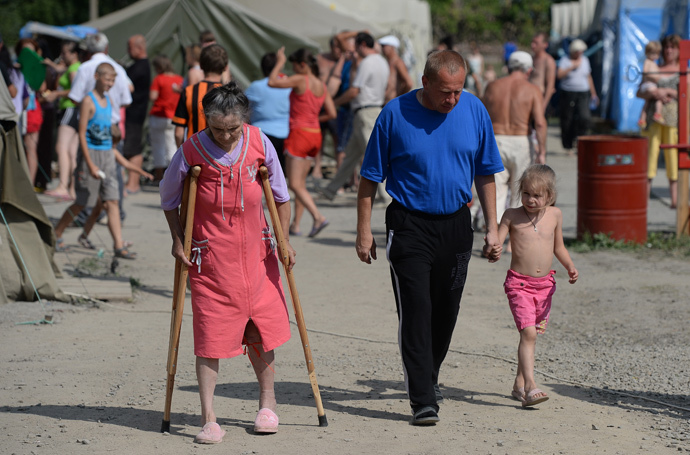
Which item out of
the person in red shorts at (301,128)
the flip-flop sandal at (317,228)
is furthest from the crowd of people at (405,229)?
the flip-flop sandal at (317,228)

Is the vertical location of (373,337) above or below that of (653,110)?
below

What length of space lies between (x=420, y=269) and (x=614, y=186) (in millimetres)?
5423

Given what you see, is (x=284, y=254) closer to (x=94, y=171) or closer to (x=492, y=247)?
(x=492, y=247)

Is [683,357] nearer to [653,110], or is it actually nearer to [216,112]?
[216,112]

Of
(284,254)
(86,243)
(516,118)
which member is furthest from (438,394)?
(86,243)

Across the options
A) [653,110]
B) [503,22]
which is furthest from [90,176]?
[503,22]

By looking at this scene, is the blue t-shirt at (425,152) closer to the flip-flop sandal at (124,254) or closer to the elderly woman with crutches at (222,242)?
the elderly woman with crutches at (222,242)

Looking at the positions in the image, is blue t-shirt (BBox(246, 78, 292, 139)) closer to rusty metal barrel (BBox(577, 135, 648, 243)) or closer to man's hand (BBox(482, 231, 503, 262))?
rusty metal barrel (BBox(577, 135, 648, 243))

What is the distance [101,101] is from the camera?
901cm

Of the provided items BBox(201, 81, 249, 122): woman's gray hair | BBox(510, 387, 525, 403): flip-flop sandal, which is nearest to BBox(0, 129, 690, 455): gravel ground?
BBox(510, 387, 525, 403): flip-flop sandal

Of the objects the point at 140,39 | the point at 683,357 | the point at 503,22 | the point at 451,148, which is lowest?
the point at 683,357

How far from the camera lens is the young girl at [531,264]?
5277mm

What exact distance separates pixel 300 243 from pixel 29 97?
464cm

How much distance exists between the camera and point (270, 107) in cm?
1066
